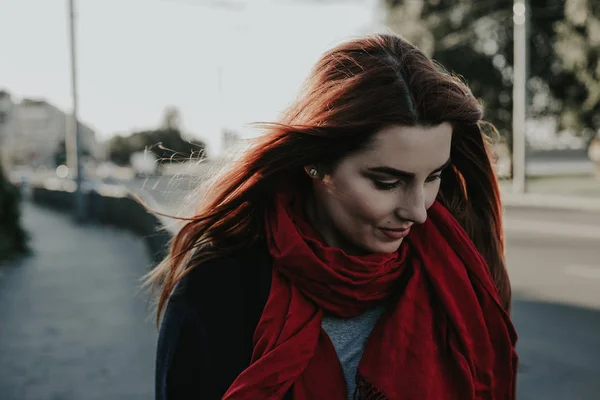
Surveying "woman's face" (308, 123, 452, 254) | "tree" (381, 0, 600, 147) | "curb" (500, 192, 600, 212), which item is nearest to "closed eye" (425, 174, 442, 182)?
"woman's face" (308, 123, 452, 254)

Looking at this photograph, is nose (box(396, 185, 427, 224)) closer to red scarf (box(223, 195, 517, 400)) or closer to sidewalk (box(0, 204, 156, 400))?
red scarf (box(223, 195, 517, 400))

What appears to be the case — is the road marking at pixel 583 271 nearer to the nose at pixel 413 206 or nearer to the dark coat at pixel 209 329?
the nose at pixel 413 206

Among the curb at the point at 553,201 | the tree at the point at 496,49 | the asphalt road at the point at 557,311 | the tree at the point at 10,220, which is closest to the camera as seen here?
the asphalt road at the point at 557,311

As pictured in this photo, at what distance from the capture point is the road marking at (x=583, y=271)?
8.32 meters

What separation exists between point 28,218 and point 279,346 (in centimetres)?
2173

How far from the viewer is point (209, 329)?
174cm

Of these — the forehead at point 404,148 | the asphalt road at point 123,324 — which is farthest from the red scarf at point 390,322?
the asphalt road at point 123,324

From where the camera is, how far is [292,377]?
1.71 m

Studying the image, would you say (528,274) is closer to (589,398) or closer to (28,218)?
(589,398)

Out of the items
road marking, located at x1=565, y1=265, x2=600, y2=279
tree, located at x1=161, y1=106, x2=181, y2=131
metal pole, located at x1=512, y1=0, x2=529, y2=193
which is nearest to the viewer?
road marking, located at x1=565, y1=265, x2=600, y2=279

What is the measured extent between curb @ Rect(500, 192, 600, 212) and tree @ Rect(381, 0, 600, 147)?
7.42 metres

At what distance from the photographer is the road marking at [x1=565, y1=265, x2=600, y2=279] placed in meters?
8.32

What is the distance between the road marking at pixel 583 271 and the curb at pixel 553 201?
8.98m

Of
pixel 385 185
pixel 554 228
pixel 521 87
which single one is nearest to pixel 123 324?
pixel 385 185
